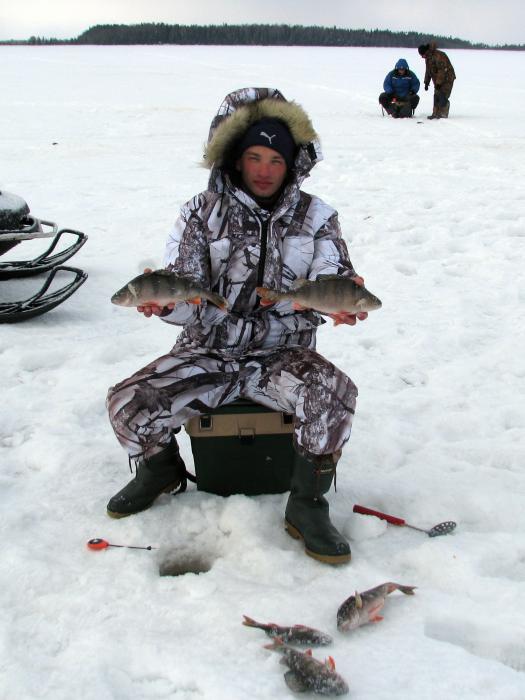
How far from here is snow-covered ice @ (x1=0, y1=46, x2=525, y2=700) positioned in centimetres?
215

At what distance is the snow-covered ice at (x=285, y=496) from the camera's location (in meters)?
2.15

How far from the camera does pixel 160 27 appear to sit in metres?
74.3

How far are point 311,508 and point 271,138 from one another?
149cm

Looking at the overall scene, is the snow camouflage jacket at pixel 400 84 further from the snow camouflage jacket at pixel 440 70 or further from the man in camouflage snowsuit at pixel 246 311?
the man in camouflage snowsuit at pixel 246 311

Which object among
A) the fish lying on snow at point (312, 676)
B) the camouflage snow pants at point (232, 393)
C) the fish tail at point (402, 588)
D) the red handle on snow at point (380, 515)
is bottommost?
the red handle on snow at point (380, 515)

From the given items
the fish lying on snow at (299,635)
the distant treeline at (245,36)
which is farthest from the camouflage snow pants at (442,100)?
the distant treeline at (245,36)

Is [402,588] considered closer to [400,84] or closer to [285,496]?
[285,496]

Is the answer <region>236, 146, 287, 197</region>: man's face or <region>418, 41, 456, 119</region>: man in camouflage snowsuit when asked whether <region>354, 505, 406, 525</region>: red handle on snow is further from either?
<region>418, 41, 456, 119</region>: man in camouflage snowsuit

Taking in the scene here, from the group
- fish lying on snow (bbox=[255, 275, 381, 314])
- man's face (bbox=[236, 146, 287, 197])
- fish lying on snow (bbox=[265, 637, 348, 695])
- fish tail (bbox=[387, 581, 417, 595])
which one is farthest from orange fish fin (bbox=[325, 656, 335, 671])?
man's face (bbox=[236, 146, 287, 197])

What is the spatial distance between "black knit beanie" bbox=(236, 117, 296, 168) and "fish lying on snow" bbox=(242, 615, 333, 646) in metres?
1.82

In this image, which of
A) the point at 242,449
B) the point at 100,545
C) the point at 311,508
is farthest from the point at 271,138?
the point at 100,545

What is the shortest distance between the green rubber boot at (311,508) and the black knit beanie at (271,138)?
49.2 inches

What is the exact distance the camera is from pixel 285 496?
3113 millimetres

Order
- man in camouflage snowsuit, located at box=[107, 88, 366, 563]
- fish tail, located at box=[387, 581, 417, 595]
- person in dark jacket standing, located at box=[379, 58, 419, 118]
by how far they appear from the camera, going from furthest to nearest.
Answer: person in dark jacket standing, located at box=[379, 58, 419, 118]
man in camouflage snowsuit, located at box=[107, 88, 366, 563]
fish tail, located at box=[387, 581, 417, 595]
